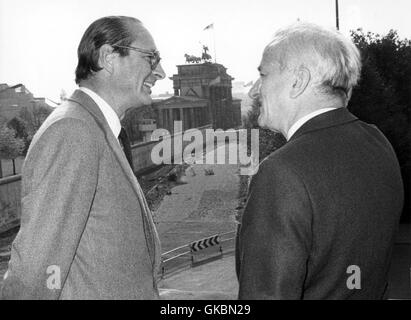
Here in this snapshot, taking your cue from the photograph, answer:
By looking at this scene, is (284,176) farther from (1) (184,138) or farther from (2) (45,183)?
(1) (184,138)

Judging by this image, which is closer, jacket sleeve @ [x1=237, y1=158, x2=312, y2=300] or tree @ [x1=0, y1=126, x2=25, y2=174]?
jacket sleeve @ [x1=237, y1=158, x2=312, y2=300]

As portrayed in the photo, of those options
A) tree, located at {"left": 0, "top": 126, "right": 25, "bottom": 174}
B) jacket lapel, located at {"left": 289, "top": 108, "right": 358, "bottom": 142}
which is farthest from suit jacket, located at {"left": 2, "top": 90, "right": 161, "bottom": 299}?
tree, located at {"left": 0, "top": 126, "right": 25, "bottom": 174}

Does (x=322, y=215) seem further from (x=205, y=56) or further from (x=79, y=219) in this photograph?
(x=205, y=56)

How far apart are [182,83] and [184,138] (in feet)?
2.22

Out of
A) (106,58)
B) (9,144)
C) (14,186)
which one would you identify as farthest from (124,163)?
(14,186)

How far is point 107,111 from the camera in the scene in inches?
30.2

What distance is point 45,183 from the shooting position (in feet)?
1.96

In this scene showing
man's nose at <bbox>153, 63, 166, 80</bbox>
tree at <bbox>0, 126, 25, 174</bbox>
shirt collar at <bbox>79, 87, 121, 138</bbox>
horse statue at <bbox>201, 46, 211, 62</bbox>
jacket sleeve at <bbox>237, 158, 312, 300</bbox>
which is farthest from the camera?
horse statue at <bbox>201, 46, 211, 62</bbox>

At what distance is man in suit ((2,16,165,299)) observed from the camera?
23.7 inches

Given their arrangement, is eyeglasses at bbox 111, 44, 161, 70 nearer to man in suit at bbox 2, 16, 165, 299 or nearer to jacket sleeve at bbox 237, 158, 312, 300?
man in suit at bbox 2, 16, 165, 299

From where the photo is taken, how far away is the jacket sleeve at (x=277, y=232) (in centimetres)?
50

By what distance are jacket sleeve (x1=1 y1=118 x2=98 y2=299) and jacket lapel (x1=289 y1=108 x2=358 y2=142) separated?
263 millimetres
